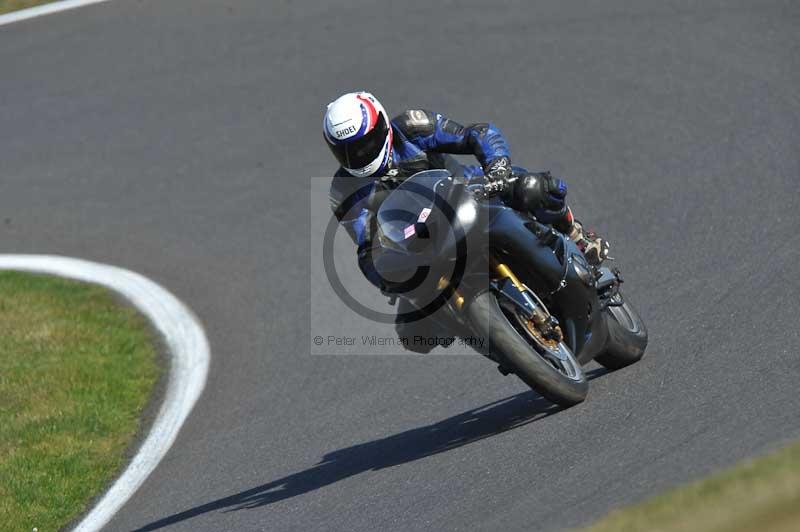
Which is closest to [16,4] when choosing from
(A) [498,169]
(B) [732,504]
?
(A) [498,169]

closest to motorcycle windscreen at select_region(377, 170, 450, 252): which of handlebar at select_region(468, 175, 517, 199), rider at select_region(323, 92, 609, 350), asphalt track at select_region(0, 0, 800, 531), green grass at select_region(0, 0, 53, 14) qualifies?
handlebar at select_region(468, 175, 517, 199)

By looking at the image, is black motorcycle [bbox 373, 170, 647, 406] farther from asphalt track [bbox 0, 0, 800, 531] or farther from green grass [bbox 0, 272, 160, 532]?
green grass [bbox 0, 272, 160, 532]

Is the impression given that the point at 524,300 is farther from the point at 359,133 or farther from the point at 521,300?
the point at 359,133

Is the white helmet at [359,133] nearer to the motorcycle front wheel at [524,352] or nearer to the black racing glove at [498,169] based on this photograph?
the black racing glove at [498,169]

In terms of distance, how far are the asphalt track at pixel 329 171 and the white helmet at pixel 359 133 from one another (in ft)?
5.31

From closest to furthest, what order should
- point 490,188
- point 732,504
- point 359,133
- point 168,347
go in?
1. point 732,504
2. point 490,188
3. point 359,133
4. point 168,347

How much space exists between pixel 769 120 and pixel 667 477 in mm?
6743

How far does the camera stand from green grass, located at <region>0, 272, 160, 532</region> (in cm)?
738

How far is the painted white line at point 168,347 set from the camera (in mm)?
7457

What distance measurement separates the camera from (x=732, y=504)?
4.14m

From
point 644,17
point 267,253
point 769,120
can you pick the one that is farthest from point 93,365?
point 644,17

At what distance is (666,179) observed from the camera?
34.5 feet

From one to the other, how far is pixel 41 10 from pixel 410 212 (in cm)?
1130

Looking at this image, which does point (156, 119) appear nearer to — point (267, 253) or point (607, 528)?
point (267, 253)
